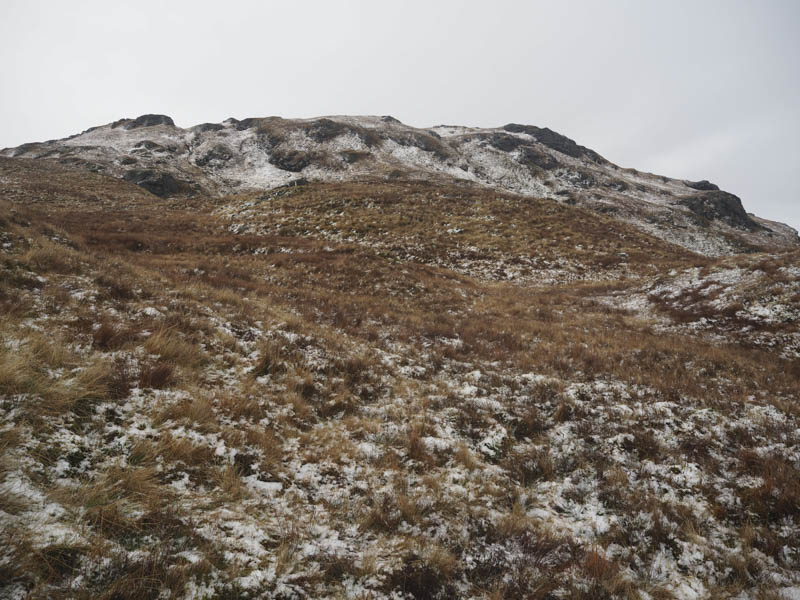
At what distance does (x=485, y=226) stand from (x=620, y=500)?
33.7 m

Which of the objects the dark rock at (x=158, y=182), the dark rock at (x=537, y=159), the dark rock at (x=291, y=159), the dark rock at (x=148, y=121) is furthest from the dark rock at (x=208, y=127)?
the dark rock at (x=537, y=159)

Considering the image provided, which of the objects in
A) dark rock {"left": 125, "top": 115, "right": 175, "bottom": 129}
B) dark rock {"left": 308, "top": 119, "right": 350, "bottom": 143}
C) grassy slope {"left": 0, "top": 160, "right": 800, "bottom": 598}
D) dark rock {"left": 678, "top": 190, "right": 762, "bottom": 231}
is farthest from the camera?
dark rock {"left": 125, "top": 115, "right": 175, "bottom": 129}

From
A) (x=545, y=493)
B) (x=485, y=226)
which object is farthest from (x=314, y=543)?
(x=485, y=226)

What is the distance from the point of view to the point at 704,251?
49188mm

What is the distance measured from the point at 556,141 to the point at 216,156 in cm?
11313

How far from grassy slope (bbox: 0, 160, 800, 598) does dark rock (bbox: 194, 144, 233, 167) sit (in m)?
83.4

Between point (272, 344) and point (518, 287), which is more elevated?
point (518, 287)

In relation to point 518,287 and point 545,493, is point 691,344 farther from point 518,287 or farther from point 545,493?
point 518,287

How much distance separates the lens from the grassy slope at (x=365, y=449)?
3088 mm

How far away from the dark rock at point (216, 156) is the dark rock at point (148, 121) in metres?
42.5

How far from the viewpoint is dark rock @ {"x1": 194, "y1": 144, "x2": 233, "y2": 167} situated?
272 ft

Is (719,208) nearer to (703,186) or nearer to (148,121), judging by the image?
(703,186)

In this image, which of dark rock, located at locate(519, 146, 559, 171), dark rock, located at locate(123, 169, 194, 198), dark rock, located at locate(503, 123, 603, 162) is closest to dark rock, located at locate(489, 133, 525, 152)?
dark rock, located at locate(519, 146, 559, 171)

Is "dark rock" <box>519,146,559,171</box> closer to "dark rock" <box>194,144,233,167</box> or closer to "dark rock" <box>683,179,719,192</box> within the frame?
"dark rock" <box>683,179,719,192</box>
